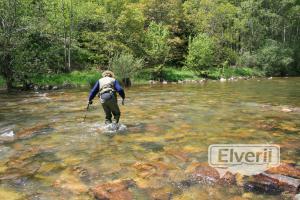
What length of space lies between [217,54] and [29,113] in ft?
148

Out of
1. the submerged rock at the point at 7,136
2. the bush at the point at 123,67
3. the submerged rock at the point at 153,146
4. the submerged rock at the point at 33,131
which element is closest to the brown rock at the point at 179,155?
the submerged rock at the point at 153,146

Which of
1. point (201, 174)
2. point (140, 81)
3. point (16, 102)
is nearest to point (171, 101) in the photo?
point (16, 102)

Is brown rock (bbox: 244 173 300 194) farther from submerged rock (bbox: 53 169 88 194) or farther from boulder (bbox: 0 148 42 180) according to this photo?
boulder (bbox: 0 148 42 180)

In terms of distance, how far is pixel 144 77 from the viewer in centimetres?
4525

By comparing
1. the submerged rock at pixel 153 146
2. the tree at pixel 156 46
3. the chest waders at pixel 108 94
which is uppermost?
the tree at pixel 156 46

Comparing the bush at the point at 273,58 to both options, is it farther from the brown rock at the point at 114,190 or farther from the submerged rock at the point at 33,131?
the brown rock at the point at 114,190

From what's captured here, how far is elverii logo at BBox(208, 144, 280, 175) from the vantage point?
31.7 feet

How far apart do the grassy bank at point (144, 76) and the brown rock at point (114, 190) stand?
27.8 meters

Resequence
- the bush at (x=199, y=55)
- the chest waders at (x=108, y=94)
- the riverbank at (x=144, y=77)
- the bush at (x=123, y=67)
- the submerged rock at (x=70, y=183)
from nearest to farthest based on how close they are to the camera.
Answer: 1. the submerged rock at (x=70, y=183)
2. the chest waders at (x=108, y=94)
3. the riverbank at (x=144, y=77)
4. the bush at (x=123, y=67)
5. the bush at (x=199, y=55)

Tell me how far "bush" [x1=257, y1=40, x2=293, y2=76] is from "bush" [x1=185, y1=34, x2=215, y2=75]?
12.9 m

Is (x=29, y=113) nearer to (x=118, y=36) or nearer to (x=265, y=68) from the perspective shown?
(x=118, y=36)

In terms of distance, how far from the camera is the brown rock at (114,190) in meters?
8.07

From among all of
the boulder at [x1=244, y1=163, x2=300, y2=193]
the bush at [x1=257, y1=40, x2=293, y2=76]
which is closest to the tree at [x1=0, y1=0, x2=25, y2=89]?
the boulder at [x1=244, y1=163, x2=300, y2=193]

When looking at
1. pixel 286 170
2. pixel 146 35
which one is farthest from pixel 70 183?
pixel 146 35
